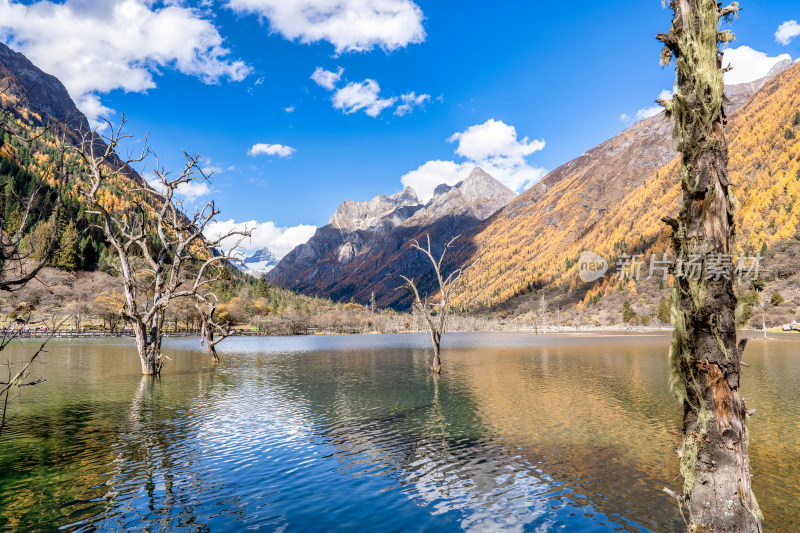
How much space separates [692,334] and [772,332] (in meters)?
138

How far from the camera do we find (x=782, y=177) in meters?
182

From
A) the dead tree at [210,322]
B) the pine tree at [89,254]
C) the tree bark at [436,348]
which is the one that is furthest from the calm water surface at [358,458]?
the pine tree at [89,254]

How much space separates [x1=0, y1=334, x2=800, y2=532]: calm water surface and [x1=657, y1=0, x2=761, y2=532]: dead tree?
11.9 feet

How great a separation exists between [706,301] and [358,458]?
1197 cm

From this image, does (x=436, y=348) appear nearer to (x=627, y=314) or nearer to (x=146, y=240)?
(x=146, y=240)

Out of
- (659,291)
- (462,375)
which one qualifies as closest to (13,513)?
(462,375)

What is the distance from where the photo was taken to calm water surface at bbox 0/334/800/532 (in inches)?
400

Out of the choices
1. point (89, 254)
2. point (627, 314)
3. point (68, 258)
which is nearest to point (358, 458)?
point (68, 258)

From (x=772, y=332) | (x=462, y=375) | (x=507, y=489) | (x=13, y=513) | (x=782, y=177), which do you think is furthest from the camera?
(x=782, y=177)

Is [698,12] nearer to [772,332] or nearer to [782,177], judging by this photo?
[772,332]

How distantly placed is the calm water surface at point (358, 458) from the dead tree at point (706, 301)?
3.62m

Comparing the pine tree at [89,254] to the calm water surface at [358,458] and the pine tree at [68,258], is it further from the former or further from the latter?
the calm water surface at [358,458]

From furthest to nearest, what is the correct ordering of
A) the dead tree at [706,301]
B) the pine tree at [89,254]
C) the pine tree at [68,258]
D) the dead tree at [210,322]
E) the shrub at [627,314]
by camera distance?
the shrub at [627,314], the pine tree at [89,254], the pine tree at [68,258], the dead tree at [210,322], the dead tree at [706,301]

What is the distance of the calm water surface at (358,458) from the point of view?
10.2 m
